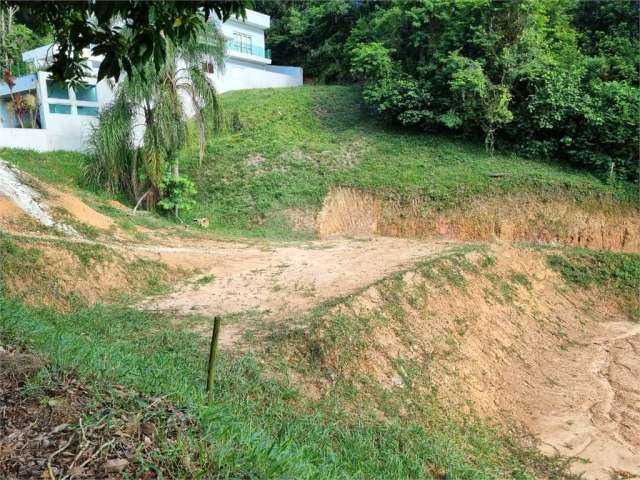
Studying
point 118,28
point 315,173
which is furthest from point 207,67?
point 118,28

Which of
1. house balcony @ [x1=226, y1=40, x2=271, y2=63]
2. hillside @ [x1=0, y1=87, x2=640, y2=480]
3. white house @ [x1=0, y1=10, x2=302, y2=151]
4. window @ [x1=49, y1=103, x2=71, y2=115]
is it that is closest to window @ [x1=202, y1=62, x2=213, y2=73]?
white house @ [x1=0, y1=10, x2=302, y2=151]

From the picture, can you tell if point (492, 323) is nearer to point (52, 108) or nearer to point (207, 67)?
point (207, 67)

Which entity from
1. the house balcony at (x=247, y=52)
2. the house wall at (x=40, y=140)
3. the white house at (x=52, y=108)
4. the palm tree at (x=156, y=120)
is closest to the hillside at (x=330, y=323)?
the house wall at (x=40, y=140)

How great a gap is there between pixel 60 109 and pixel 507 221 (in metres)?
15.7

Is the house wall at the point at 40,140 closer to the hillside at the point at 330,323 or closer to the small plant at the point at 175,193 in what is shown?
the hillside at the point at 330,323

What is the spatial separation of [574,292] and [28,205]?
12.8 meters

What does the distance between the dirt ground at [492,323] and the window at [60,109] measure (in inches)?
253

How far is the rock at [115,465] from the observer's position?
246cm

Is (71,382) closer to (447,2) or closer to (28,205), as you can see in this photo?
(28,205)

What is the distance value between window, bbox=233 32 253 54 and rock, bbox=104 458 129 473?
2876 centimetres

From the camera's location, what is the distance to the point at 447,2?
18.2 meters

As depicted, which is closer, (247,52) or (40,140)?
(40,140)

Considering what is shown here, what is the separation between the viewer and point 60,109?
17.8 metres

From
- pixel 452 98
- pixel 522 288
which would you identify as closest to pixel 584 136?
pixel 452 98
